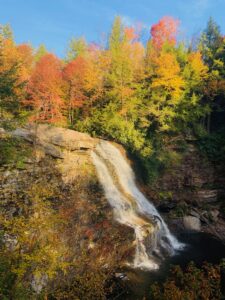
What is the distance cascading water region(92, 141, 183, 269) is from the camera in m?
15.6

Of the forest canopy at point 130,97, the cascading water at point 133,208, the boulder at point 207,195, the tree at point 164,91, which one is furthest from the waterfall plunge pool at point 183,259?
the tree at point 164,91

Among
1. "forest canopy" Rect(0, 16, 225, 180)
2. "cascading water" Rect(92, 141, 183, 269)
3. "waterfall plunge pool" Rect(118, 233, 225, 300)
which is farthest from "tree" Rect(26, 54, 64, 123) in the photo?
"waterfall plunge pool" Rect(118, 233, 225, 300)

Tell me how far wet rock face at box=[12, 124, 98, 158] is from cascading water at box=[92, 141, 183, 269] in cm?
118

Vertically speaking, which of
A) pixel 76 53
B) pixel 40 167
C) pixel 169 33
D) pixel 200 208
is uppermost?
pixel 169 33

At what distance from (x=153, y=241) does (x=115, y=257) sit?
337 centimetres

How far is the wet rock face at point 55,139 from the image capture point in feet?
60.8

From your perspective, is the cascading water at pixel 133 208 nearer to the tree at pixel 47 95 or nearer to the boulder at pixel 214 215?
the boulder at pixel 214 215

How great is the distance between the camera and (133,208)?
60.0 feet

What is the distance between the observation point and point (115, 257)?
47.0 feet

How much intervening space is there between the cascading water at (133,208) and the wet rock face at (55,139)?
1183 millimetres

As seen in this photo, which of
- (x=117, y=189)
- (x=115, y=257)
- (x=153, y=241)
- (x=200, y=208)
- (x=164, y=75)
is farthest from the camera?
(x=164, y=75)

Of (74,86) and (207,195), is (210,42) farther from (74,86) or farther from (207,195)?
(207,195)

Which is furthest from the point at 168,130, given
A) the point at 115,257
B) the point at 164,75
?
the point at 115,257

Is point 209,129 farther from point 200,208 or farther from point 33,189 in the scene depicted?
point 33,189
